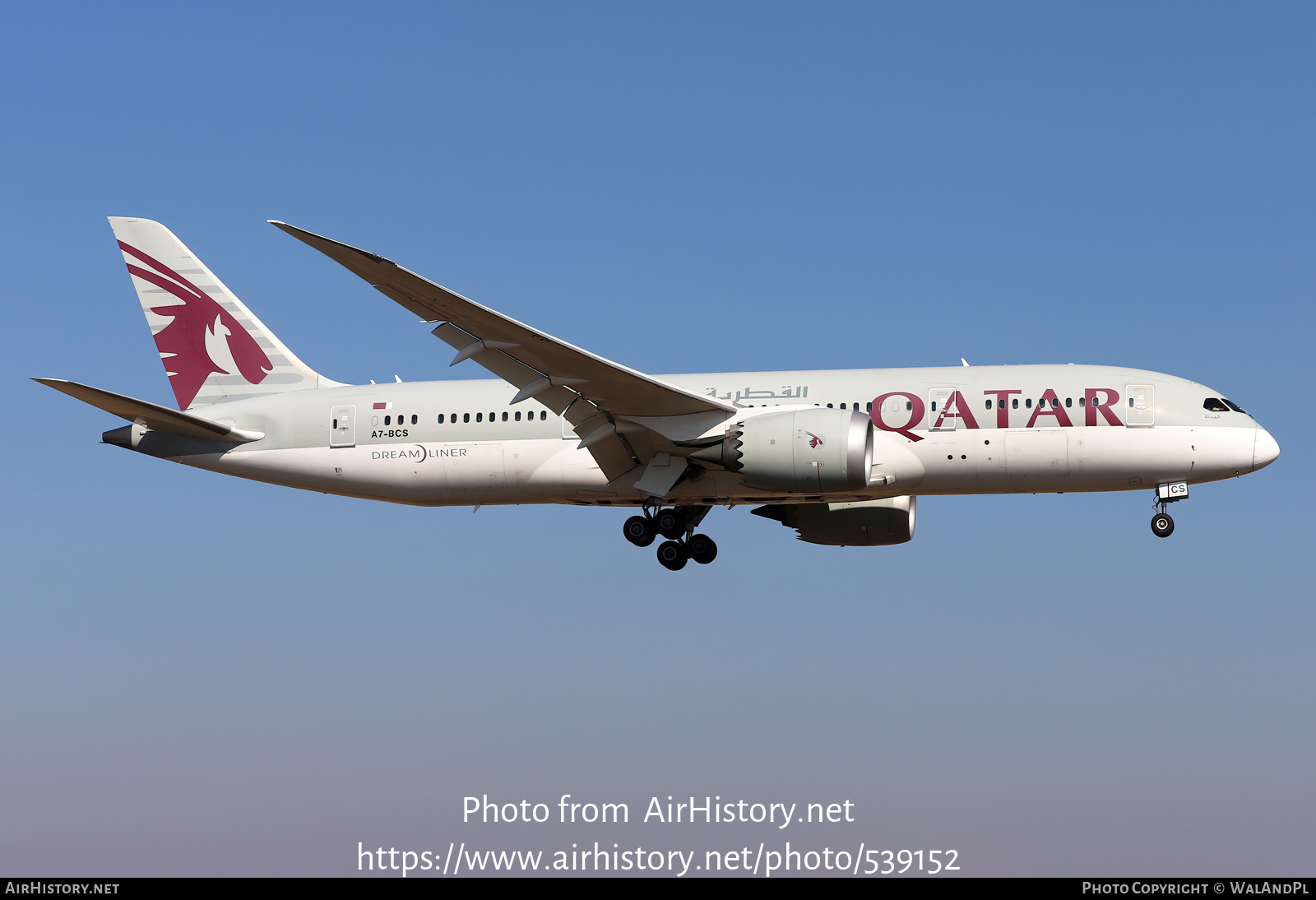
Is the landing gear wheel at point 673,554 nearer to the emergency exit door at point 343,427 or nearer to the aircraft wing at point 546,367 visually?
the aircraft wing at point 546,367

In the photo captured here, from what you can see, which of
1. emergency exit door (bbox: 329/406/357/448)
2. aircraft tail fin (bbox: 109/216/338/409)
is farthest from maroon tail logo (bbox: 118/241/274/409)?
emergency exit door (bbox: 329/406/357/448)

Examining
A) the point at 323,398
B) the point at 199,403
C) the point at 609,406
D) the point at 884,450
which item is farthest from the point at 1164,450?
the point at 199,403

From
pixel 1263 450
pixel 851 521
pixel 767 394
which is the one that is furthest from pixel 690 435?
pixel 1263 450

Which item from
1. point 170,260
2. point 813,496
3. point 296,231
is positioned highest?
point 170,260

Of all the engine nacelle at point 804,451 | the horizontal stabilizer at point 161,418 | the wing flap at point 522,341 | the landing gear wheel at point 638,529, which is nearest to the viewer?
the wing flap at point 522,341

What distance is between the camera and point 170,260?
37625 millimetres

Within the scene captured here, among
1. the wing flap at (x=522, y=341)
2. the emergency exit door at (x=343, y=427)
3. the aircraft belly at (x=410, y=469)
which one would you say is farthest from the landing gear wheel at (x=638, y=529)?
the emergency exit door at (x=343, y=427)

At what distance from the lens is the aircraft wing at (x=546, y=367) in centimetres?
2572

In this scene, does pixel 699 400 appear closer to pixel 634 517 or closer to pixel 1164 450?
pixel 634 517

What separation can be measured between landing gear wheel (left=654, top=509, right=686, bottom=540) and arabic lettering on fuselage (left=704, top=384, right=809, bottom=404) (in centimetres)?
339

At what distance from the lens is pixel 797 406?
103 ft

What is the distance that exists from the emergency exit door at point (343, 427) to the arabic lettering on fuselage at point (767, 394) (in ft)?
29.0

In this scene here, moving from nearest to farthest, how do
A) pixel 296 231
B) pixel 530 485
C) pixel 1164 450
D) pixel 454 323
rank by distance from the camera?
pixel 296 231
pixel 454 323
pixel 1164 450
pixel 530 485

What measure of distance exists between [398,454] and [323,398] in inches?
111
